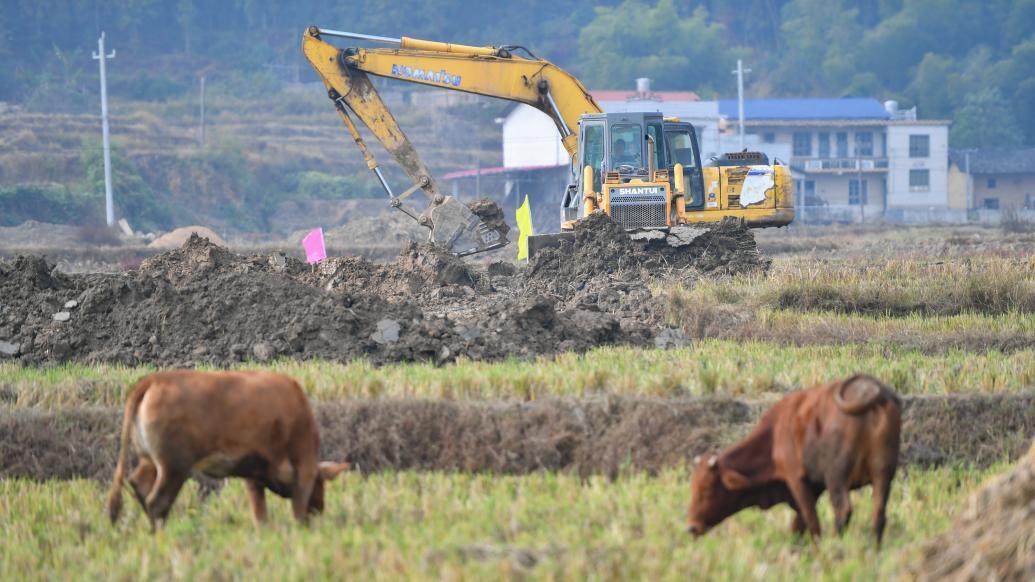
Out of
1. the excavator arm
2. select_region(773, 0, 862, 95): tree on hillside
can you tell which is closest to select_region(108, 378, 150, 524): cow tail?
the excavator arm

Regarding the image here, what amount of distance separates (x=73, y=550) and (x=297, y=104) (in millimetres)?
78129

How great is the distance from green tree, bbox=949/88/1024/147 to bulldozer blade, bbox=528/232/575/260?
7122 cm

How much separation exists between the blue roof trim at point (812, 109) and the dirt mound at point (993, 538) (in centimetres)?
6987

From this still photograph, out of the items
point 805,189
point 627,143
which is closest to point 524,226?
point 627,143

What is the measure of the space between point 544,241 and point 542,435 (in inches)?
515

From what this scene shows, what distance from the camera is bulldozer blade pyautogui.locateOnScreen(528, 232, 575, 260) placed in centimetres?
2209

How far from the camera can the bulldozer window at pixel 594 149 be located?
2255cm

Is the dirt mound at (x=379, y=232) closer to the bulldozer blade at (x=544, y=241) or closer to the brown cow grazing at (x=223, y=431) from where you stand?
the bulldozer blade at (x=544, y=241)

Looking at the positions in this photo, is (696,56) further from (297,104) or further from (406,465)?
(406,465)

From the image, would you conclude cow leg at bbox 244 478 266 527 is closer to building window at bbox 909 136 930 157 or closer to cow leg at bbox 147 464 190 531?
cow leg at bbox 147 464 190 531

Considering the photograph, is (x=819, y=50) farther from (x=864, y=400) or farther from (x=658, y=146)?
(x=864, y=400)

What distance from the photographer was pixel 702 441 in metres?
9.32

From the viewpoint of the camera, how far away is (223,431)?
707 centimetres

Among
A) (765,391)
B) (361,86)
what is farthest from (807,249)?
(765,391)
